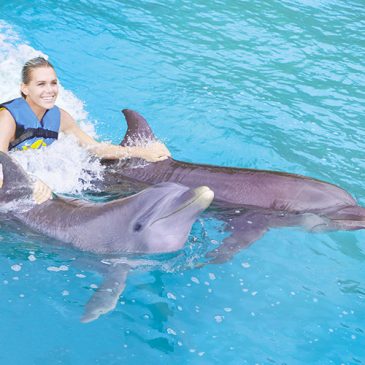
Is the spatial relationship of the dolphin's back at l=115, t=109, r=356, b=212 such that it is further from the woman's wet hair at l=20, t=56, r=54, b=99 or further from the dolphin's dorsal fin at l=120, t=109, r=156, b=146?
the woman's wet hair at l=20, t=56, r=54, b=99

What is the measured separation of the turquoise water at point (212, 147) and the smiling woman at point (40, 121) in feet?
4.18

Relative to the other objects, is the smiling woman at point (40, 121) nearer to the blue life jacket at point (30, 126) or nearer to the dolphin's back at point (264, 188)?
the blue life jacket at point (30, 126)

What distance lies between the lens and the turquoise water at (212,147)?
5113mm

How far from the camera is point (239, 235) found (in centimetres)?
647

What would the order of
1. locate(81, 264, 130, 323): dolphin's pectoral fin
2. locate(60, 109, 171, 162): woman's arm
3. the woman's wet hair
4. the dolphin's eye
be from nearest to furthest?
locate(81, 264, 130, 323): dolphin's pectoral fin
the dolphin's eye
the woman's wet hair
locate(60, 109, 171, 162): woman's arm

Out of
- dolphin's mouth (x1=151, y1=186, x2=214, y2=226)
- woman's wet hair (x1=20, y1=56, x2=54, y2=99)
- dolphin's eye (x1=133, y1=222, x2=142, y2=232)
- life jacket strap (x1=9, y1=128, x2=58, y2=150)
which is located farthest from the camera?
life jacket strap (x1=9, y1=128, x2=58, y2=150)

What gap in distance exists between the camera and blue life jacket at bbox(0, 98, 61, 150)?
22.0ft

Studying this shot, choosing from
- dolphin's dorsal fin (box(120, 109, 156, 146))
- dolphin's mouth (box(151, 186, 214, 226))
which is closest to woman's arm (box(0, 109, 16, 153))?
dolphin's dorsal fin (box(120, 109, 156, 146))

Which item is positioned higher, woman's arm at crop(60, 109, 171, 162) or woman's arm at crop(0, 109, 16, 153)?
woman's arm at crop(0, 109, 16, 153)

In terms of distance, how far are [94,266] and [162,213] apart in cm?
83

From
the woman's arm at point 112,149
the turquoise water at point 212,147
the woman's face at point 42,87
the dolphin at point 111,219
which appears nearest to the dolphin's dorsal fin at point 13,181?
the dolphin at point 111,219

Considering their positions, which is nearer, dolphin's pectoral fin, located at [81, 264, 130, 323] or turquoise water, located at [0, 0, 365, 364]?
dolphin's pectoral fin, located at [81, 264, 130, 323]

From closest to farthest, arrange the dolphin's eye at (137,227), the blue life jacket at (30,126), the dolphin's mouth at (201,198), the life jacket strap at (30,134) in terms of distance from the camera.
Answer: the dolphin's mouth at (201,198), the dolphin's eye at (137,227), the blue life jacket at (30,126), the life jacket strap at (30,134)

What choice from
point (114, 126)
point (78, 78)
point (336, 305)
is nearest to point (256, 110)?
point (114, 126)
